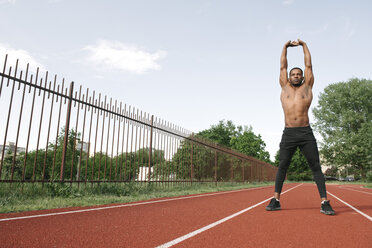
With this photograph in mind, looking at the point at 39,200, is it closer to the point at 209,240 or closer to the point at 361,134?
the point at 209,240

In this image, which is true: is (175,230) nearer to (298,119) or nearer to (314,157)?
(314,157)

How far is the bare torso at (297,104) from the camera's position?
528 centimetres

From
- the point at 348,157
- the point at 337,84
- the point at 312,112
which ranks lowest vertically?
the point at 348,157

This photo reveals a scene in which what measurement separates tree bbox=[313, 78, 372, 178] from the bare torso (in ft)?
147

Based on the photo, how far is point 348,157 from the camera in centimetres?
4541

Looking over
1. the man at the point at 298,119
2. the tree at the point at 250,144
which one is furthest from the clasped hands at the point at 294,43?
the tree at the point at 250,144

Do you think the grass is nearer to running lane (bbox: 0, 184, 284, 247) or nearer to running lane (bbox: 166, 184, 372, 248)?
running lane (bbox: 0, 184, 284, 247)

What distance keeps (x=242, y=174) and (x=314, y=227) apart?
21.8 m

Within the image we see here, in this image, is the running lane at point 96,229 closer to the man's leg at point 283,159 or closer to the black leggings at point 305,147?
the man's leg at point 283,159

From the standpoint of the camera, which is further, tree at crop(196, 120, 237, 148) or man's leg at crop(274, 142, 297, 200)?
tree at crop(196, 120, 237, 148)

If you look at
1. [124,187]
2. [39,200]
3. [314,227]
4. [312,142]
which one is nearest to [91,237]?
[314,227]

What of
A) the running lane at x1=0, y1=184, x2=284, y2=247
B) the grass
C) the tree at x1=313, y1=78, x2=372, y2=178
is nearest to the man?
the running lane at x1=0, y1=184, x2=284, y2=247

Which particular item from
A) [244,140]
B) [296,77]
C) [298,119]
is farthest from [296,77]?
[244,140]

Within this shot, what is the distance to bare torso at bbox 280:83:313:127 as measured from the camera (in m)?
5.28
